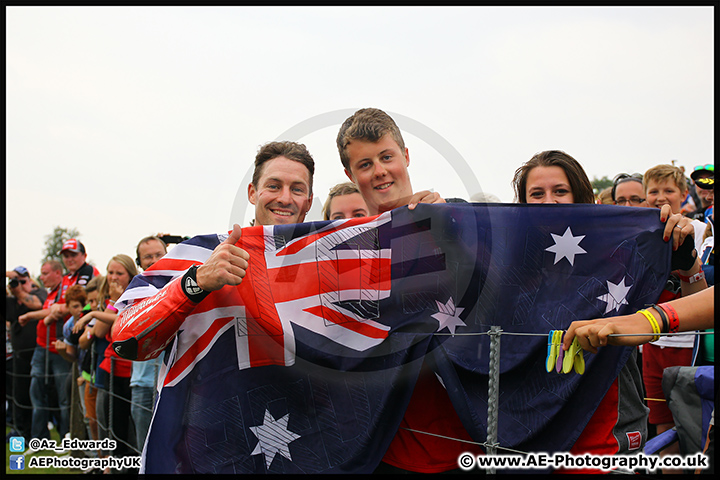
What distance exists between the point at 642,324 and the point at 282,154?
2.10 m

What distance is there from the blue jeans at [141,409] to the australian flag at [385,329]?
2518 mm

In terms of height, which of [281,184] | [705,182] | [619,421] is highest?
[705,182]

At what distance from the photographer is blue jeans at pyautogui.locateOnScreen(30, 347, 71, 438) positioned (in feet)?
26.4

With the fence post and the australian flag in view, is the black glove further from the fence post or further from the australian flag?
the fence post

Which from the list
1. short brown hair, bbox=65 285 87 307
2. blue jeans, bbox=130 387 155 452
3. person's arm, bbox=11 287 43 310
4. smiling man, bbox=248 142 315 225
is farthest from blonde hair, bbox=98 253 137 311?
person's arm, bbox=11 287 43 310

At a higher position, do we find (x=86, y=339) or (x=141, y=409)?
(x=86, y=339)

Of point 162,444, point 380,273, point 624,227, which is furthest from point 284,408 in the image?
point 624,227

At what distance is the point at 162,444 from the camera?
2.82 m

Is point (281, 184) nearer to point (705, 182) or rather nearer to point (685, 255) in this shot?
point (685, 255)

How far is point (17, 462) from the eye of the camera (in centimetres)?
703

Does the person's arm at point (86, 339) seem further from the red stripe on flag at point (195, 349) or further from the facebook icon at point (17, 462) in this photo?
the red stripe on flag at point (195, 349)

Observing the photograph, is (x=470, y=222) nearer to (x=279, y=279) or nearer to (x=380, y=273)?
(x=380, y=273)

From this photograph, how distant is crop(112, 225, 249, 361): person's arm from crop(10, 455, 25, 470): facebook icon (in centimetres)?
538

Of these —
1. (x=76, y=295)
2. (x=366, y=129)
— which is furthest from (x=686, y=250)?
(x=76, y=295)
